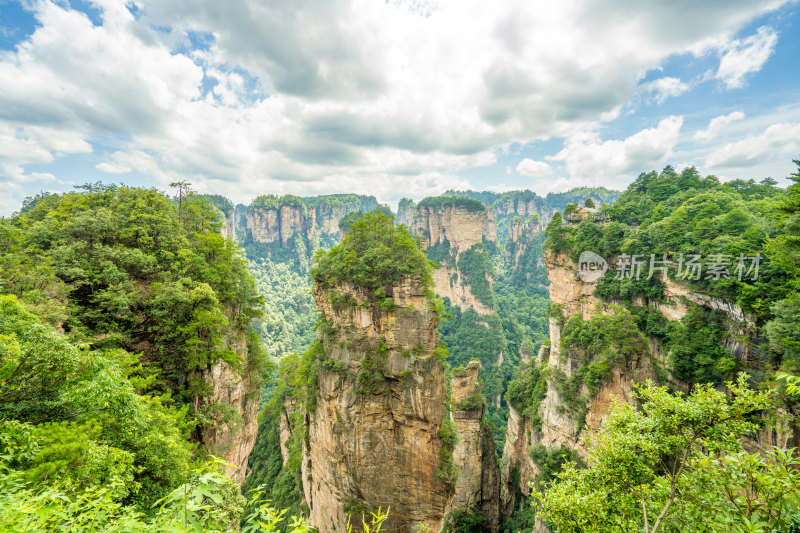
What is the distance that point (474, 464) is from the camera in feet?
74.3

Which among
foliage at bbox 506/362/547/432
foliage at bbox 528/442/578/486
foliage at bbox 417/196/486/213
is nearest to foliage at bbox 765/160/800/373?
foliage at bbox 528/442/578/486

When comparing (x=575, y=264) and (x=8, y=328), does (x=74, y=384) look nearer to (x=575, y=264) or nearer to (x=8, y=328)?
(x=8, y=328)

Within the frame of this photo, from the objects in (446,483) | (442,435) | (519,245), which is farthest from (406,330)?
(519,245)

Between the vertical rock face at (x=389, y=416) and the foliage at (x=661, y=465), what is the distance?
34.1ft

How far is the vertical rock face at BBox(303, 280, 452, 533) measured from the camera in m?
16.5

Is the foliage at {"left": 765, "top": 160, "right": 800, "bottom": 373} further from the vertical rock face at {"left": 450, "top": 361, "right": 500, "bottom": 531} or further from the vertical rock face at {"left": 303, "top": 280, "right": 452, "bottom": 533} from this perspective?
the vertical rock face at {"left": 450, "top": 361, "right": 500, "bottom": 531}

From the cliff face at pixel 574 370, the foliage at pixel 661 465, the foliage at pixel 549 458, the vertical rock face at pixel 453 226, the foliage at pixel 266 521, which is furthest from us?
the vertical rock face at pixel 453 226

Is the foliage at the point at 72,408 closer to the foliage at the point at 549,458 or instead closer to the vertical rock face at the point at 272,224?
the foliage at the point at 549,458

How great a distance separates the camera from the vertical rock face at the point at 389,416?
16547mm

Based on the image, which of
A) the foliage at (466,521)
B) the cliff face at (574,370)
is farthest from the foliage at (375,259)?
the foliage at (466,521)

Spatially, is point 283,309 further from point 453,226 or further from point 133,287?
point 133,287

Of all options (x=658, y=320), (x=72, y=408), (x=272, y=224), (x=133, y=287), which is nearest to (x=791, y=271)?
(x=658, y=320)

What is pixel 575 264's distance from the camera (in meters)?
25.5

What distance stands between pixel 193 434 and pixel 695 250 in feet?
87.0
